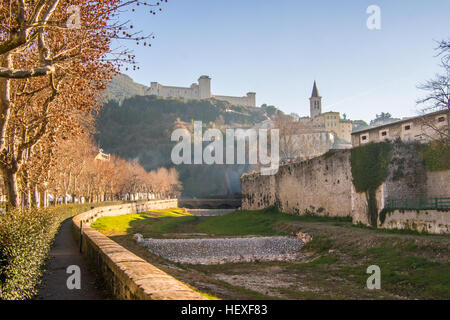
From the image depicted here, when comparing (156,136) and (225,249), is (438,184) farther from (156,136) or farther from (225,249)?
(156,136)

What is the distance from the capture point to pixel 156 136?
161 m

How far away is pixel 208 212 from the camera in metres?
82.8

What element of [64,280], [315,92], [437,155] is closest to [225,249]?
[437,155]

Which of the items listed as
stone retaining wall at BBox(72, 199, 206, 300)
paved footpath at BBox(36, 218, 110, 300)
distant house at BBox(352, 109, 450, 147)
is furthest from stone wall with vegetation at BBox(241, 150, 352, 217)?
stone retaining wall at BBox(72, 199, 206, 300)

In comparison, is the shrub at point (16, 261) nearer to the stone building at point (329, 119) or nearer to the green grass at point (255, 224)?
the green grass at point (255, 224)

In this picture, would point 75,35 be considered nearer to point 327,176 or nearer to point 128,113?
point 327,176

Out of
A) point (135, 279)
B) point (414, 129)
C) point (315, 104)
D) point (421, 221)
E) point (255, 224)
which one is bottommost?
point (255, 224)

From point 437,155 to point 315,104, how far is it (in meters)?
139

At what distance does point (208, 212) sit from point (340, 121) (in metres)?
96.9

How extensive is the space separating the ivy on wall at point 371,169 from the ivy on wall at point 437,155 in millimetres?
2428

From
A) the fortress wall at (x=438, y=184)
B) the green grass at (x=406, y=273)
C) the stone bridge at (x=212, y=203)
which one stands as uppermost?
the fortress wall at (x=438, y=184)

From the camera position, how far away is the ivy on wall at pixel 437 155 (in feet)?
83.4

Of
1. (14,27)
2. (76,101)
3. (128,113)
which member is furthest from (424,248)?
(128,113)

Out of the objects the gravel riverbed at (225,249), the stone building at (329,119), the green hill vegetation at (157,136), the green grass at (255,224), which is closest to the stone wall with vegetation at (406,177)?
the gravel riverbed at (225,249)
